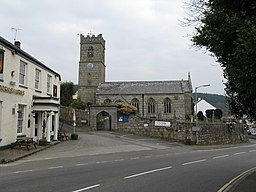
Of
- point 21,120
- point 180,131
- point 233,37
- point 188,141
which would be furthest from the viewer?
point 180,131

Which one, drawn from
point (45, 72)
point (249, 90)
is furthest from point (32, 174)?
point (45, 72)

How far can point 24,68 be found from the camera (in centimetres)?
2495

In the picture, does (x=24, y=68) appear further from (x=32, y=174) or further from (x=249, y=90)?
(x=249, y=90)

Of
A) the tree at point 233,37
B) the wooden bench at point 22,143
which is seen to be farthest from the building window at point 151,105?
the tree at point 233,37

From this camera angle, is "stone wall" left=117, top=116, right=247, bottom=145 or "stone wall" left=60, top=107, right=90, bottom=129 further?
"stone wall" left=60, top=107, right=90, bottom=129

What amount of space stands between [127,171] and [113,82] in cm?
7244

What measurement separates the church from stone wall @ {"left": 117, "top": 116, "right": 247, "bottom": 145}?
27.9 metres

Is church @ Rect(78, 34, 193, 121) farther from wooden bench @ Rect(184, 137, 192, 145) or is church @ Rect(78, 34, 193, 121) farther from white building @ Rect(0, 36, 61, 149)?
white building @ Rect(0, 36, 61, 149)

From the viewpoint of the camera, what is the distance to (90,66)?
89.7m

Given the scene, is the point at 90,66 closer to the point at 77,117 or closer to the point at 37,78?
the point at 77,117

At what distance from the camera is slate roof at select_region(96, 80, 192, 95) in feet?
260

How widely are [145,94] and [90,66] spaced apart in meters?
18.9

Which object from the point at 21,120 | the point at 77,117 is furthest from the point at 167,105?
the point at 21,120

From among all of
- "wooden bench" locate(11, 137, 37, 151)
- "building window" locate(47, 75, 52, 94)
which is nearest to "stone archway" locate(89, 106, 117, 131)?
"building window" locate(47, 75, 52, 94)
